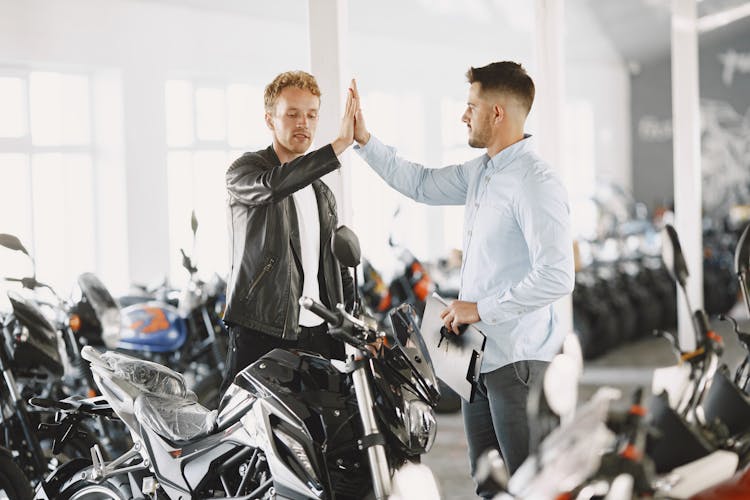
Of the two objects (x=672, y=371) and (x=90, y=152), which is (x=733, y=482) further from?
(x=90, y=152)

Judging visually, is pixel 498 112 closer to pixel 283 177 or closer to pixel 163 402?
pixel 283 177

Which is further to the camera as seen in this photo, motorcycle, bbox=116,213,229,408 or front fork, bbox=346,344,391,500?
motorcycle, bbox=116,213,229,408

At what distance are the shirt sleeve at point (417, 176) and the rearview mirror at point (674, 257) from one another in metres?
0.56

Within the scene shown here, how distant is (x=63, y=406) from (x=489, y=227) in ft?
4.04

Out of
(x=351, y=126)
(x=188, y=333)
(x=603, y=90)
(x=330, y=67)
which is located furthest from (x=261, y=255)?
(x=603, y=90)

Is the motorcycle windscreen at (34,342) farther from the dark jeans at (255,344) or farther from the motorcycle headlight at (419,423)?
the motorcycle headlight at (419,423)

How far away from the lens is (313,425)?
2.15 meters

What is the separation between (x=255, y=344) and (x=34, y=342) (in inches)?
39.4

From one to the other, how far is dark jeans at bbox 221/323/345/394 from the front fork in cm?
44

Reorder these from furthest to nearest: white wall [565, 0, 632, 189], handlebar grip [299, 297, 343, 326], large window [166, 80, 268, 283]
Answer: white wall [565, 0, 632, 189]
large window [166, 80, 268, 283]
handlebar grip [299, 297, 343, 326]

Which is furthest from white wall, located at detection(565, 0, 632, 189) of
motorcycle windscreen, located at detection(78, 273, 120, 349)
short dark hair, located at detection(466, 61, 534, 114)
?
short dark hair, located at detection(466, 61, 534, 114)

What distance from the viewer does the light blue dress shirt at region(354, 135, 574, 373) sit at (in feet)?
7.54

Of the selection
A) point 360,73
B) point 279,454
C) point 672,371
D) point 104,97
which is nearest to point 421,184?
point 279,454

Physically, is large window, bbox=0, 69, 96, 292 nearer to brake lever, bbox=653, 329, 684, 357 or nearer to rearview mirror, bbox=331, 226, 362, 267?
brake lever, bbox=653, 329, 684, 357
